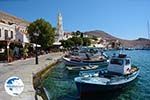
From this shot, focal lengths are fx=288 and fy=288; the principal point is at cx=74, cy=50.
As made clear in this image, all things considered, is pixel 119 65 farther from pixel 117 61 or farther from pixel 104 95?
pixel 104 95

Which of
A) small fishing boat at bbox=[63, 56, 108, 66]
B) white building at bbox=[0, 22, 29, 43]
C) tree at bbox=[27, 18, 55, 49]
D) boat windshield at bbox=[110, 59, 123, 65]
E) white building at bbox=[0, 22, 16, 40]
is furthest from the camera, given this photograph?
tree at bbox=[27, 18, 55, 49]

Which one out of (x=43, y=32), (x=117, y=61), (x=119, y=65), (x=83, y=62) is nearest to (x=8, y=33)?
(x=43, y=32)

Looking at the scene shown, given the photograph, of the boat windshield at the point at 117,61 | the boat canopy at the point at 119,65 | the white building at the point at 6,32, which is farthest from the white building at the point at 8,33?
the boat canopy at the point at 119,65

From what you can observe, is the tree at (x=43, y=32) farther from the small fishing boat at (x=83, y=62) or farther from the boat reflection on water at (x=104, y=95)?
the boat reflection on water at (x=104, y=95)

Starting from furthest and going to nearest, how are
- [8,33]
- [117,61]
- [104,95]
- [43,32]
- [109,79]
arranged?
[43,32] < [8,33] < [117,61] < [109,79] < [104,95]

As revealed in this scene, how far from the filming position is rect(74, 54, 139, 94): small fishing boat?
1956 cm

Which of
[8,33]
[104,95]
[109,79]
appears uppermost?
[8,33]

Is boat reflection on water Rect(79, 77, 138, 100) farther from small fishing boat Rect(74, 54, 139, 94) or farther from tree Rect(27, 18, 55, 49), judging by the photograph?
tree Rect(27, 18, 55, 49)

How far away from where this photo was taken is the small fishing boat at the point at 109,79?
64.2ft

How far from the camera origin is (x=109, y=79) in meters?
21.7

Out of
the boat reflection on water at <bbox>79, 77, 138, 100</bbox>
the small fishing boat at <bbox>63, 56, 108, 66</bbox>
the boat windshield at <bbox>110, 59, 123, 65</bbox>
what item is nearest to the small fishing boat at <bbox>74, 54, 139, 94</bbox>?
the boat windshield at <bbox>110, 59, 123, 65</bbox>

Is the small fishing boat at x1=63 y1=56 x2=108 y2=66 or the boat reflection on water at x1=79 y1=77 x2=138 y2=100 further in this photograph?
the small fishing boat at x1=63 y1=56 x2=108 y2=66

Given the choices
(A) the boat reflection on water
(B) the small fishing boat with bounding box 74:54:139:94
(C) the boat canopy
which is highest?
(C) the boat canopy

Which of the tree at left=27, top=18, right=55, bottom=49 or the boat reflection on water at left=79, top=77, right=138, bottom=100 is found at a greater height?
the tree at left=27, top=18, right=55, bottom=49
